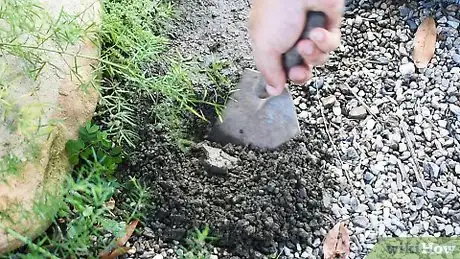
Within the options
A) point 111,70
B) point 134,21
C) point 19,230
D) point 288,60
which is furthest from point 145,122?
point 288,60

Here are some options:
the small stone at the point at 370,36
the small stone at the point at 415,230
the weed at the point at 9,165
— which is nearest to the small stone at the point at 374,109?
the small stone at the point at 370,36

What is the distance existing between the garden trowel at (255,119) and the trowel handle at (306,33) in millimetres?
484

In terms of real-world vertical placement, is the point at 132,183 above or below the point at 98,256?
above

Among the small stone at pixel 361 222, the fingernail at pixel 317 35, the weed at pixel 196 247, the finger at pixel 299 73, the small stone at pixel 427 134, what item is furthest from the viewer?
the small stone at pixel 427 134

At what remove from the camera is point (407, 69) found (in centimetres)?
211

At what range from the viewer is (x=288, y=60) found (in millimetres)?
1438

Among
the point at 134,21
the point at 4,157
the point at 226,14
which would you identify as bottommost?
the point at 4,157

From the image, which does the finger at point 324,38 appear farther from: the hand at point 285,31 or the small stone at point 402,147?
the small stone at point 402,147

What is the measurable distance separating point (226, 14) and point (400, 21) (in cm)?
46

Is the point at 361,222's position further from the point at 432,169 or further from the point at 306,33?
the point at 306,33

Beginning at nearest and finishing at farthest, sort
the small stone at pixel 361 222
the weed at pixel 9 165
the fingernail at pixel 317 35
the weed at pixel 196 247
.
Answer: the fingernail at pixel 317 35 → the weed at pixel 9 165 → the weed at pixel 196 247 → the small stone at pixel 361 222

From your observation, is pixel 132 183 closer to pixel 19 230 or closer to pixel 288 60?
pixel 19 230

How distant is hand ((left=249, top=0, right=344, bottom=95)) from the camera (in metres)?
1.35

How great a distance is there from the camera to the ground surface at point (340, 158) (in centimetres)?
188
